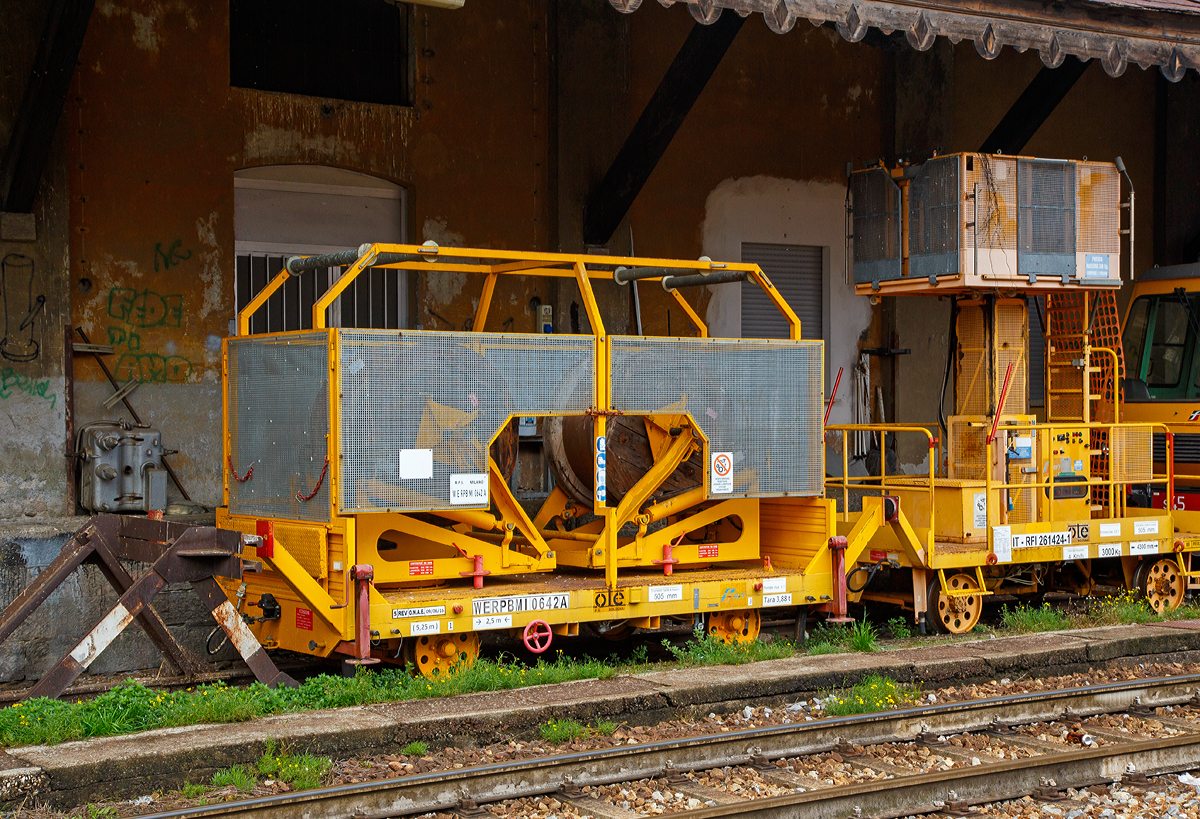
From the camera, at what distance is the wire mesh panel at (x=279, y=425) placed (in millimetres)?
8742

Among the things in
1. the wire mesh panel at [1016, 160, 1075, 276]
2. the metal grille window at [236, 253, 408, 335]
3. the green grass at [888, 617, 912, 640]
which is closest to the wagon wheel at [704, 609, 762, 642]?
the green grass at [888, 617, 912, 640]

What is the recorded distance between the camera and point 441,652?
920 centimetres

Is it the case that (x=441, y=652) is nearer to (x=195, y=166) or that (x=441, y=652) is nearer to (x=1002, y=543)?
(x=1002, y=543)

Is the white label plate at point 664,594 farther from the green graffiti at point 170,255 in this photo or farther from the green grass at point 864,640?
the green graffiti at point 170,255

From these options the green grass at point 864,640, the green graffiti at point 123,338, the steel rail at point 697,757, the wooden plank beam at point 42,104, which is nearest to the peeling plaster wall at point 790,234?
the green grass at point 864,640

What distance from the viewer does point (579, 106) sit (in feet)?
48.9

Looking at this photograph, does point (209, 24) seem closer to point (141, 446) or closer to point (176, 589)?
point (141, 446)

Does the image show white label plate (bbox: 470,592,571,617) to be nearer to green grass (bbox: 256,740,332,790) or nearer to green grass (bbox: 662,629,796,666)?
green grass (bbox: 662,629,796,666)

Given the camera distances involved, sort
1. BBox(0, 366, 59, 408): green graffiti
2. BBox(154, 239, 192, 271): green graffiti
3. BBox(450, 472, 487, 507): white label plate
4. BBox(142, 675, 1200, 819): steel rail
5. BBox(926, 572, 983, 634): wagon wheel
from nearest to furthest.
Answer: BBox(142, 675, 1200, 819): steel rail < BBox(450, 472, 487, 507): white label plate < BBox(926, 572, 983, 634): wagon wheel < BBox(0, 366, 59, 408): green graffiti < BBox(154, 239, 192, 271): green graffiti

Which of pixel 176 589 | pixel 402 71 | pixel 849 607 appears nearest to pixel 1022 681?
pixel 849 607

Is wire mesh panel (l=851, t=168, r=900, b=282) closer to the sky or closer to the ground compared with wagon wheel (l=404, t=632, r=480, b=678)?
closer to the sky

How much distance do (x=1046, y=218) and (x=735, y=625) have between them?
4.61 m

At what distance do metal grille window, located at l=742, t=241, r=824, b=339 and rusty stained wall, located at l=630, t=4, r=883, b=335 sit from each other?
1.31 ft

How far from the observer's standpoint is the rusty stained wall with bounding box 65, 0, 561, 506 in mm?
12359
